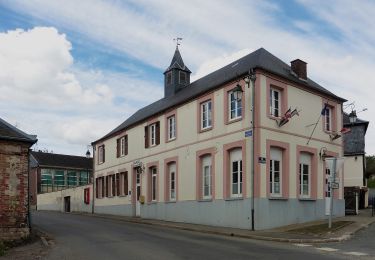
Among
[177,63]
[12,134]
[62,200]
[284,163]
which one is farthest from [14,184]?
[62,200]

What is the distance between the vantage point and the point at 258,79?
22250mm

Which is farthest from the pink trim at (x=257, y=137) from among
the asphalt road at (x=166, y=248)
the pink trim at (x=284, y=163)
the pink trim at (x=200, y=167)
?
the asphalt road at (x=166, y=248)

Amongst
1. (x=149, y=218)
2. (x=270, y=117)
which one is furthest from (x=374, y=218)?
(x=149, y=218)

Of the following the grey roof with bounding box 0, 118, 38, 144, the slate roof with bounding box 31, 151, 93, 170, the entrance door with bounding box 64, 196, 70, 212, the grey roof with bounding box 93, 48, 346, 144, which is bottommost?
the entrance door with bounding box 64, 196, 70, 212

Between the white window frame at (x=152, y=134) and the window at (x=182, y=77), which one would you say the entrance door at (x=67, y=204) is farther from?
the window at (x=182, y=77)

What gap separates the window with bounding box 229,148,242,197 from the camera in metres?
22.7

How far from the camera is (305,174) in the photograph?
24469 mm

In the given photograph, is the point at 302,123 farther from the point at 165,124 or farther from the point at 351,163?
the point at 351,163

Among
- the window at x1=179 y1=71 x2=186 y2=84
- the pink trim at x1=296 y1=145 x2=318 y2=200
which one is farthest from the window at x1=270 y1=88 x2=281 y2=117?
the window at x1=179 y1=71 x2=186 y2=84

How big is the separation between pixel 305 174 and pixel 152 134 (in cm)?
1086

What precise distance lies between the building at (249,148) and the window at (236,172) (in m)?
0.04

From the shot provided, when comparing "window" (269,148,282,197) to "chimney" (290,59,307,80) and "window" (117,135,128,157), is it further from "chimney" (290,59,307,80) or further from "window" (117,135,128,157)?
"window" (117,135,128,157)

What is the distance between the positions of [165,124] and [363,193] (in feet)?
44.9

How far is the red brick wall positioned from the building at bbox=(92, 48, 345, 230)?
30.2ft
